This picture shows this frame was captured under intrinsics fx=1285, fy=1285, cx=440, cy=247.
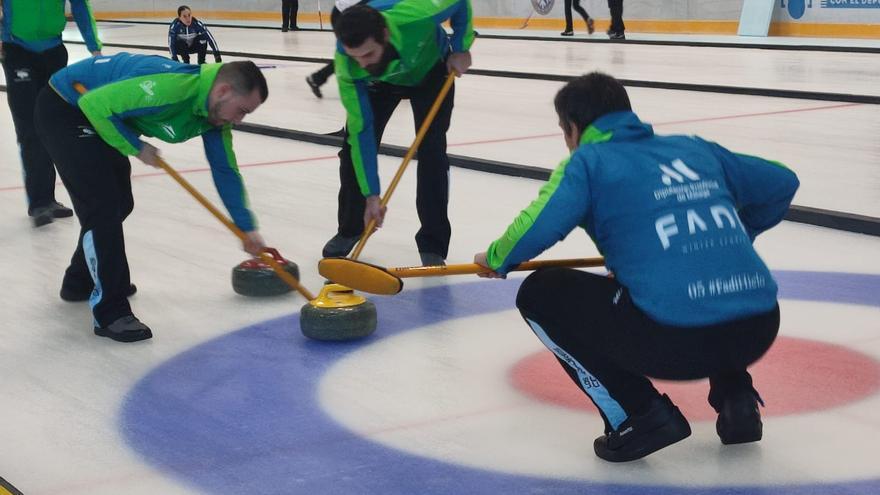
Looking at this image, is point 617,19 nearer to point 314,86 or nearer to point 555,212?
point 314,86

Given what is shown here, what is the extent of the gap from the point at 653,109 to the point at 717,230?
774 centimetres

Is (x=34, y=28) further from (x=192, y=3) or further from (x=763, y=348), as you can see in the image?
(x=192, y=3)

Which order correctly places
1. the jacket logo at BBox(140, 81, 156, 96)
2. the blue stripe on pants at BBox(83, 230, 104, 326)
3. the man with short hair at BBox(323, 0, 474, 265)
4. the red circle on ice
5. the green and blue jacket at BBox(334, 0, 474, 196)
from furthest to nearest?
the green and blue jacket at BBox(334, 0, 474, 196), the man with short hair at BBox(323, 0, 474, 265), the blue stripe on pants at BBox(83, 230, 104, 326), the jacket logo at BBox(140, 81, 156, 96), the red circle on ice

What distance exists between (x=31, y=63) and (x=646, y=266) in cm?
423

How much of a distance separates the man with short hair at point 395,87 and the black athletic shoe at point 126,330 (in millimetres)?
886

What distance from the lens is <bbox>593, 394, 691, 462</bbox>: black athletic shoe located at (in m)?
2.98

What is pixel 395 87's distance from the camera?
17.0ft

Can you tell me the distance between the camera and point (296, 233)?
19.9 ft

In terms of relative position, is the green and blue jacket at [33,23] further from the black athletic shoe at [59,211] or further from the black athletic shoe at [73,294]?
the black athletic shoe at [73,294]

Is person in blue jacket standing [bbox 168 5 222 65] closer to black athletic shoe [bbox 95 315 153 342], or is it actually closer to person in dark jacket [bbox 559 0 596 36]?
person in dark jacket [bbox 559 0 596 36]

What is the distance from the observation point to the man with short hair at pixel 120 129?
402 cm

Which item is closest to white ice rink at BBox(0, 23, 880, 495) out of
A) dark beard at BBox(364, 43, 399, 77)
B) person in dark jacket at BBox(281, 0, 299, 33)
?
dark beard at BBox(364, 43, 399, 77)

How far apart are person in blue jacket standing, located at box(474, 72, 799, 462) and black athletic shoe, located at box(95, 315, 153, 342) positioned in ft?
5.53

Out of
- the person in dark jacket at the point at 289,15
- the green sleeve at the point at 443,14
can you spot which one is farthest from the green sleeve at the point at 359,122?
the person in dark jacket at the point at 289,15
